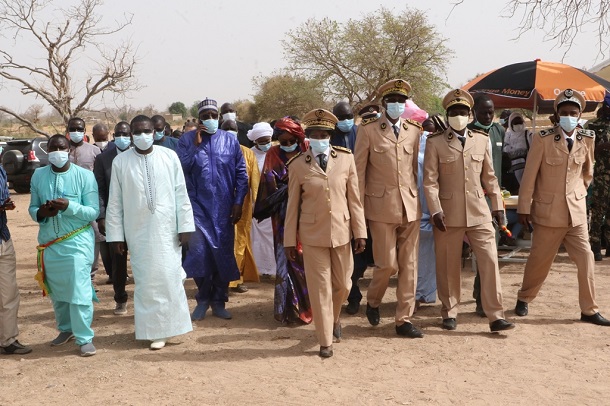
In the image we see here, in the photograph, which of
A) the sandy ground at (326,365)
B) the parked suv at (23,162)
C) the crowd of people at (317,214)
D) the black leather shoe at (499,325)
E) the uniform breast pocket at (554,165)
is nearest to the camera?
the sandy ground at (326,365)

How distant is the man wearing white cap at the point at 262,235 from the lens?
8242 millimetres

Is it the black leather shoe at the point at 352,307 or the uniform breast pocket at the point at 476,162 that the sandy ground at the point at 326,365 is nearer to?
the black leather shoe at the point at 352,307

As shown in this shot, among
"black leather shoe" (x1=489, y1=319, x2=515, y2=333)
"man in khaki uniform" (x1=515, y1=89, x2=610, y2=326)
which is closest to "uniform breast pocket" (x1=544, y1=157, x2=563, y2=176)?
"man in khaki uniform" (x1=515, y1=89, x2=610, y2=326)

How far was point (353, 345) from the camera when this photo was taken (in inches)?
221

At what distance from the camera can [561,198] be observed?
19.9ft

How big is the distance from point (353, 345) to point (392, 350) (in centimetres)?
Answer: 33

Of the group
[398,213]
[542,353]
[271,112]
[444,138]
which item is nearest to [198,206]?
[398,213]

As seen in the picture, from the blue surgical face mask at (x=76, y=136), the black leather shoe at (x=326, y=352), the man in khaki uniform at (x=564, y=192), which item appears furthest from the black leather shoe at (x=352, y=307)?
the blue surgical face mask at (x=76, y=136)

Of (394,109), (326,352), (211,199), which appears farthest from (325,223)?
(211,199)

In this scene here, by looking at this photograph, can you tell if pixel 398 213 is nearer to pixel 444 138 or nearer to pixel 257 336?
pixel 444 138

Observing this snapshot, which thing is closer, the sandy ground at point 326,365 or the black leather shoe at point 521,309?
the sandy ground at point 326,365

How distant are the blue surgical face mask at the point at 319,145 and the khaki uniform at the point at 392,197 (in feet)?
1.73

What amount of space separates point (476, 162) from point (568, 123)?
956mm

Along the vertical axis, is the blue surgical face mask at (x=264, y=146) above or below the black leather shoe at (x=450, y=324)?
above
